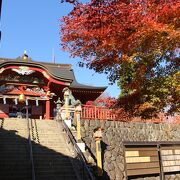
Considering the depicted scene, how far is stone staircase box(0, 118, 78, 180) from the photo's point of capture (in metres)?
11.7

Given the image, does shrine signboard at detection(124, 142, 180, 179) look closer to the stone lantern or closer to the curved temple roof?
the stone lantern

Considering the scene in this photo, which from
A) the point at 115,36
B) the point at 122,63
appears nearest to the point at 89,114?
the point at 122,63

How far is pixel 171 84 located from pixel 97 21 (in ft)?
14.0

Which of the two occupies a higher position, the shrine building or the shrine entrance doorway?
the shrine building

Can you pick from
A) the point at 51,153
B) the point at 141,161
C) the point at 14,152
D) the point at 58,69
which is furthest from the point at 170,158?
the point at 58,69

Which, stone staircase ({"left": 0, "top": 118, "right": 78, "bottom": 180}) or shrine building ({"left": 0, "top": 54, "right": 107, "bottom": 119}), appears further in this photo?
shrine building ({"left": 0, "top": 54, "right": 107, "bottom": 119})

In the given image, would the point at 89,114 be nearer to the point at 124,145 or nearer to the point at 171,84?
the point at 124,145

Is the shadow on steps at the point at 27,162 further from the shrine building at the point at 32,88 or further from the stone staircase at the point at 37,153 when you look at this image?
the shrine building at the point at 32,88

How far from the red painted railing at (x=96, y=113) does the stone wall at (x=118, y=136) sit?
1952 mm

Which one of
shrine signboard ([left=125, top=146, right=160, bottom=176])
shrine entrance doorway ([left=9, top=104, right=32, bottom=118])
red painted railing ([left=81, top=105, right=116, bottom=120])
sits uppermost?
shrine entrance doorway ([left=9, top=104, right=32, bottom=118])

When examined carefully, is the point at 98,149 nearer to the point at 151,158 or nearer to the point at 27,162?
the point at 151,158

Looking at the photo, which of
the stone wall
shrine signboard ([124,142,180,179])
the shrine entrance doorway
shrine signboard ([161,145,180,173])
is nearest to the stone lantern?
the stone wall

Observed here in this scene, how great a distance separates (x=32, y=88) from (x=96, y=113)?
7.67 metres

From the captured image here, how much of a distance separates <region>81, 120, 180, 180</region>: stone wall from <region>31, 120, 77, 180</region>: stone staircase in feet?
4.37
